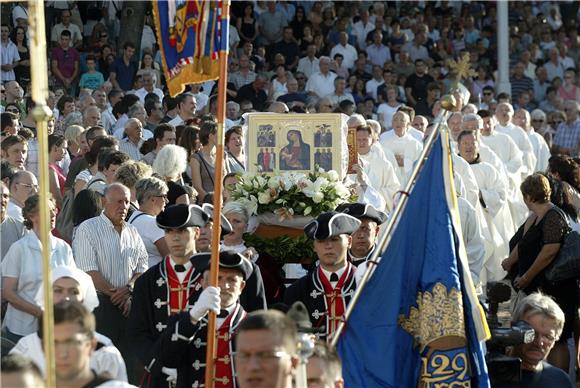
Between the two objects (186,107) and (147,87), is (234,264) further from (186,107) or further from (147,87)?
(147,87)

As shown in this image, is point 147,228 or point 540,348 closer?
point 540,348

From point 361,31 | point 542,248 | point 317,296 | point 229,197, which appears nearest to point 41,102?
point 317,296

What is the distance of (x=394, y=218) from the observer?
772 centimetres

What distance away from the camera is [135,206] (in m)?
9.84

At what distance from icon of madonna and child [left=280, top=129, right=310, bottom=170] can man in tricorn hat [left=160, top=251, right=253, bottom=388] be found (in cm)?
262

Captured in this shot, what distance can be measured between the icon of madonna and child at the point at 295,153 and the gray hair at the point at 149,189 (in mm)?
1097

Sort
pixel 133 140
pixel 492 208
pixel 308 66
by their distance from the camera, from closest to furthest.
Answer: pixel 133 140 < pixel 492 208 < pixel 308 66

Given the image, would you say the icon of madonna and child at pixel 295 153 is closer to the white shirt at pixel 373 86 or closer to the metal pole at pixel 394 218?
the metal pole at pixel 394 218

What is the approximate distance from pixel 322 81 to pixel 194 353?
14.0m

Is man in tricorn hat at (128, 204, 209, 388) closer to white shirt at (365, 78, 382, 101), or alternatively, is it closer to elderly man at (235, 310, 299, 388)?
elderly man at (235, 310, 299, 388)

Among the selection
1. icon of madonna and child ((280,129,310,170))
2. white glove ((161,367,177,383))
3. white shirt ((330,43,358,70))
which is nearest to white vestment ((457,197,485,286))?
icon of madonna and child ((280,129,310,170))

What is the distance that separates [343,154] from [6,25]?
31.4 ft

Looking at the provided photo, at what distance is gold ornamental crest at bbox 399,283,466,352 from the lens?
7621 millimetres

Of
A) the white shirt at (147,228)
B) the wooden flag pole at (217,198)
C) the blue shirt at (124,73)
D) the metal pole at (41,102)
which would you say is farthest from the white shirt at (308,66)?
the metal pole at (41,102)
